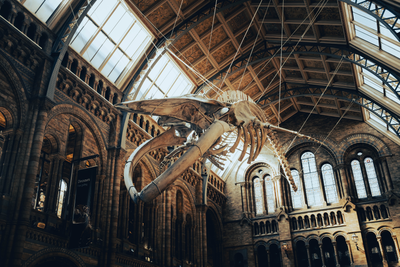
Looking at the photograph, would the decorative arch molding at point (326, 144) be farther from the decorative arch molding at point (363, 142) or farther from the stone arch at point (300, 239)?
the stone arch at point (300, 239)

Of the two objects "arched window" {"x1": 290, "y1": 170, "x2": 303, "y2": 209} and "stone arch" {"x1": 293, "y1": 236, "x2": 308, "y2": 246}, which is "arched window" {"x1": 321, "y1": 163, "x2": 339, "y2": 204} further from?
"stone arch" {"x1": 293, "y1": 236, "x2": 308, "y2": 246}

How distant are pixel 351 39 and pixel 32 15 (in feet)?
44.3

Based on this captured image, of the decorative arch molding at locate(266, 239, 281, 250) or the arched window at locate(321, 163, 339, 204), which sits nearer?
the decorative arch molding at locate(266, 239, 281, 250)

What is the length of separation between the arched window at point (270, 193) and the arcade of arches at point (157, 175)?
0.10m

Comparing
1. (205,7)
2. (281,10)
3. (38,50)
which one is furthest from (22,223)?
(281,10)

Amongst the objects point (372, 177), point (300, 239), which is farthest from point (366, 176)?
point (300, 239)

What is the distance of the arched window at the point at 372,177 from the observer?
21.8 metres

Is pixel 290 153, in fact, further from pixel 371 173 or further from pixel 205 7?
pixel 205 7

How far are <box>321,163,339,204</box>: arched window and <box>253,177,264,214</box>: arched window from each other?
13.8 feet

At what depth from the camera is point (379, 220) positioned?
67.4 feet

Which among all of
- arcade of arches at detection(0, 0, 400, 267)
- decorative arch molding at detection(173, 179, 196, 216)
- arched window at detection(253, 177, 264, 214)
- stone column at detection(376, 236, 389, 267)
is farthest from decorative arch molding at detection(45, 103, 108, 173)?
stone column at detection(376, 236, 389, 267)

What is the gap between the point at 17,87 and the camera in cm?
1084

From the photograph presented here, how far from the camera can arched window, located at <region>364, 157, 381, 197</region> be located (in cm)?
2175

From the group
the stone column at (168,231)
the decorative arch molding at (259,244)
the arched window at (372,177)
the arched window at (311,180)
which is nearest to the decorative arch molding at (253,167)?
the arched window at (311,180)
